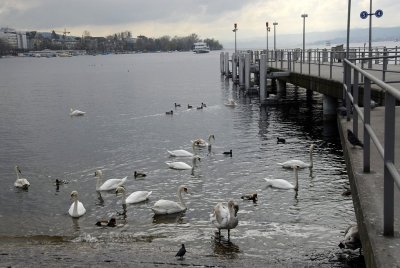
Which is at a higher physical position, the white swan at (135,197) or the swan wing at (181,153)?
the swan wing at (181,153)

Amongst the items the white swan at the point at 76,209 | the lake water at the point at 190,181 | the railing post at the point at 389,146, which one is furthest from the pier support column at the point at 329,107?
the railing post at the point at 389,146

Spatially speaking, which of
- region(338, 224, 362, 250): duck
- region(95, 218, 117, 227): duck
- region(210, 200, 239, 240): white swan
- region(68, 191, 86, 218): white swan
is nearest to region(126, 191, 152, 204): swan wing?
region(68, 191, 86, 218): white swan

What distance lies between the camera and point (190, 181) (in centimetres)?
1683

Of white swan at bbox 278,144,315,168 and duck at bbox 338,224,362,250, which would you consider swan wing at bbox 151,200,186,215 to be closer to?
duck at bbox 338,224,362,250

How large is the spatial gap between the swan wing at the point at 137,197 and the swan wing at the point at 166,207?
3.79 feet

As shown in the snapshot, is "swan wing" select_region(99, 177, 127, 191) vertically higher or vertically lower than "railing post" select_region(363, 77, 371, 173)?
lower

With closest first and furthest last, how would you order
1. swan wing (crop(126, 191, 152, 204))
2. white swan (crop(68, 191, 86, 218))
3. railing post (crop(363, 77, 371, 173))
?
railing post (crop(363, 77, 371, 173)) < white swan (crop(68, 191, 86, 218)) < swan wing (crop(126, 191, 152, 204))

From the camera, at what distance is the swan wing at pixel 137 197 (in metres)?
14.5

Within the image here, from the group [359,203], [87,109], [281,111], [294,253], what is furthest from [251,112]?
[359,203]

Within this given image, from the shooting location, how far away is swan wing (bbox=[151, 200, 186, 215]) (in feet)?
43.9

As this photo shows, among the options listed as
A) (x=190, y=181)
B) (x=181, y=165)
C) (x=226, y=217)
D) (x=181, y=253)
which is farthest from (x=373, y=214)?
(x=181, y=165)

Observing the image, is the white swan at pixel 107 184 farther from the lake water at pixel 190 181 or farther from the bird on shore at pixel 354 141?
the bird on shore at pixel 354 141

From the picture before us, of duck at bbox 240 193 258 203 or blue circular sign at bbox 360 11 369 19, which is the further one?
blue circular sign at bbox 360 11 369 19

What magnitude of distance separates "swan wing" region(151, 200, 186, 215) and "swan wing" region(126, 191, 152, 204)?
116cm
